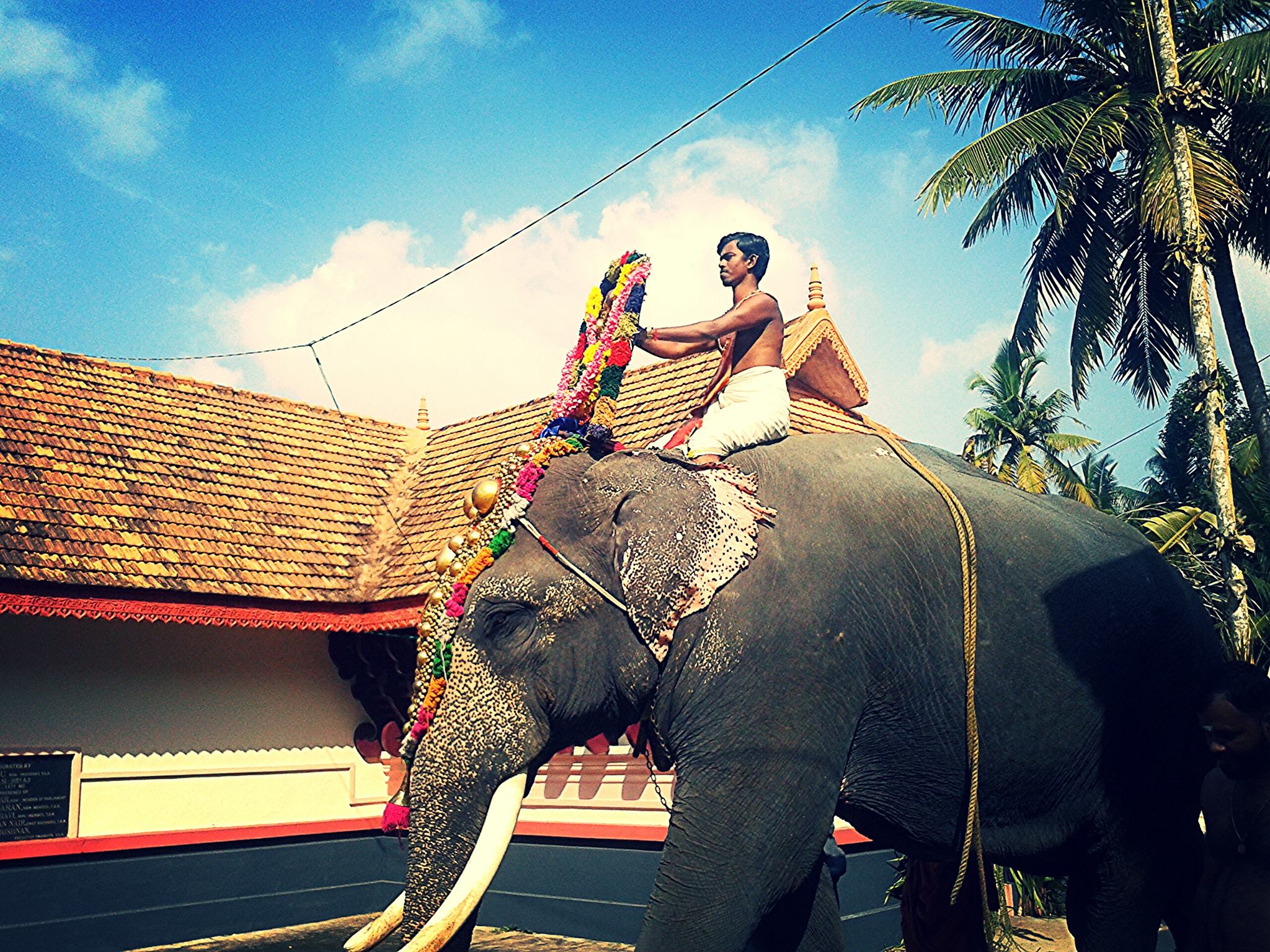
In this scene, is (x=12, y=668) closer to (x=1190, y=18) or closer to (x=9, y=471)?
(x=9, y=471)

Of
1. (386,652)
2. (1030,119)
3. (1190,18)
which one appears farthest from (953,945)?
(1190,18)

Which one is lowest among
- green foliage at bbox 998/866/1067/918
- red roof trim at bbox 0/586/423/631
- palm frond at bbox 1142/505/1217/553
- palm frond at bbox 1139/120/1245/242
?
green foliage at bbox 998/866/1067/918

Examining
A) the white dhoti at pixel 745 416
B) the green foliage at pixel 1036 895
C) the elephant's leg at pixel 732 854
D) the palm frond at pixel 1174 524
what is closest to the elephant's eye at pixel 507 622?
the elephant's leg at pixel 732 854

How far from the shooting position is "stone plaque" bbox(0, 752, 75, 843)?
7.67 meters

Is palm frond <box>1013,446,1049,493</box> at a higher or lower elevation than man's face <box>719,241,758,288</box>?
higher

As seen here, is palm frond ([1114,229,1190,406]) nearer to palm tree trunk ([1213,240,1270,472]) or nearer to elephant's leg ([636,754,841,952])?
palm tree trunk ([1213,240,1270,472])

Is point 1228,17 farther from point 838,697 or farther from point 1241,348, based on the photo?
point 838,697

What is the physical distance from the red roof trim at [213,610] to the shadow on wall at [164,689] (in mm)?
270

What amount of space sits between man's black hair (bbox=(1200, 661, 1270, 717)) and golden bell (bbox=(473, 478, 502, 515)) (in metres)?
1.86

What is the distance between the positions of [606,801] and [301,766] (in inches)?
109

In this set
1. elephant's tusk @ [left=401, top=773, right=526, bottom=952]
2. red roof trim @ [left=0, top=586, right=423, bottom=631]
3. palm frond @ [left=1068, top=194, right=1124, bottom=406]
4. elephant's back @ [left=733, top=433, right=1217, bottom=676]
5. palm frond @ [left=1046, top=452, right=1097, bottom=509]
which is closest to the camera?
elephant's tusk @ [left=401, top=773, right=526, bottom=952]

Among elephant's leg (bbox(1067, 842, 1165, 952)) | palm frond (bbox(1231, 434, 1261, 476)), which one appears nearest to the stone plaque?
elephant's leg (bbox(1067, 842, 1165, 952))

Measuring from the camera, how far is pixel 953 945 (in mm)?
3494

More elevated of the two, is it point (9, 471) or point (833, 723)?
point (9, 471)
